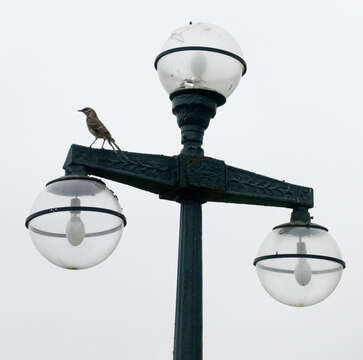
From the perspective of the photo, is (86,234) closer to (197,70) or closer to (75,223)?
(75,223)

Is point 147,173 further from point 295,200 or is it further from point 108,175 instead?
point 295,200

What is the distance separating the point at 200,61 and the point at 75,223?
1.47 metres

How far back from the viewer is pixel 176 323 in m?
6.46

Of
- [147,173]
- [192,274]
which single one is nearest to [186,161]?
[147,173]

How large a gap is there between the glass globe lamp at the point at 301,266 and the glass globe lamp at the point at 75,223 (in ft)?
4.24

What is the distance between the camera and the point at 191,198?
6746 mm

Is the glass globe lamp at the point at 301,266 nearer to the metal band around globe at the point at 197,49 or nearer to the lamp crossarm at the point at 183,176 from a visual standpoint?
the lamp crossarm at the point at 183,176

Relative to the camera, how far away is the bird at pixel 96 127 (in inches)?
276

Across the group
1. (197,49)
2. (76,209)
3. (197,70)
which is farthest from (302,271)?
(76,209)

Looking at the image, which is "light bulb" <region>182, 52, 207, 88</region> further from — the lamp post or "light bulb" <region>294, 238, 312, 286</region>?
"light bulb" <region>294, 238, 312, 286</region>

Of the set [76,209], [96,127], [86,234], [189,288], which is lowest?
[189,288]

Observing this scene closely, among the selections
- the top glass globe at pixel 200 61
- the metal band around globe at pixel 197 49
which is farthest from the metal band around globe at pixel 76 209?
the metal band around globe at pixel 197 49

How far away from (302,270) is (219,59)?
57.6 inches

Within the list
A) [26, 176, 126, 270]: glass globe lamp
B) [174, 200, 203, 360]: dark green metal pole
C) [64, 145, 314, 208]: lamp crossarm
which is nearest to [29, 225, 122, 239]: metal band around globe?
[26, 176, 126, 270]: glass globe lamp
